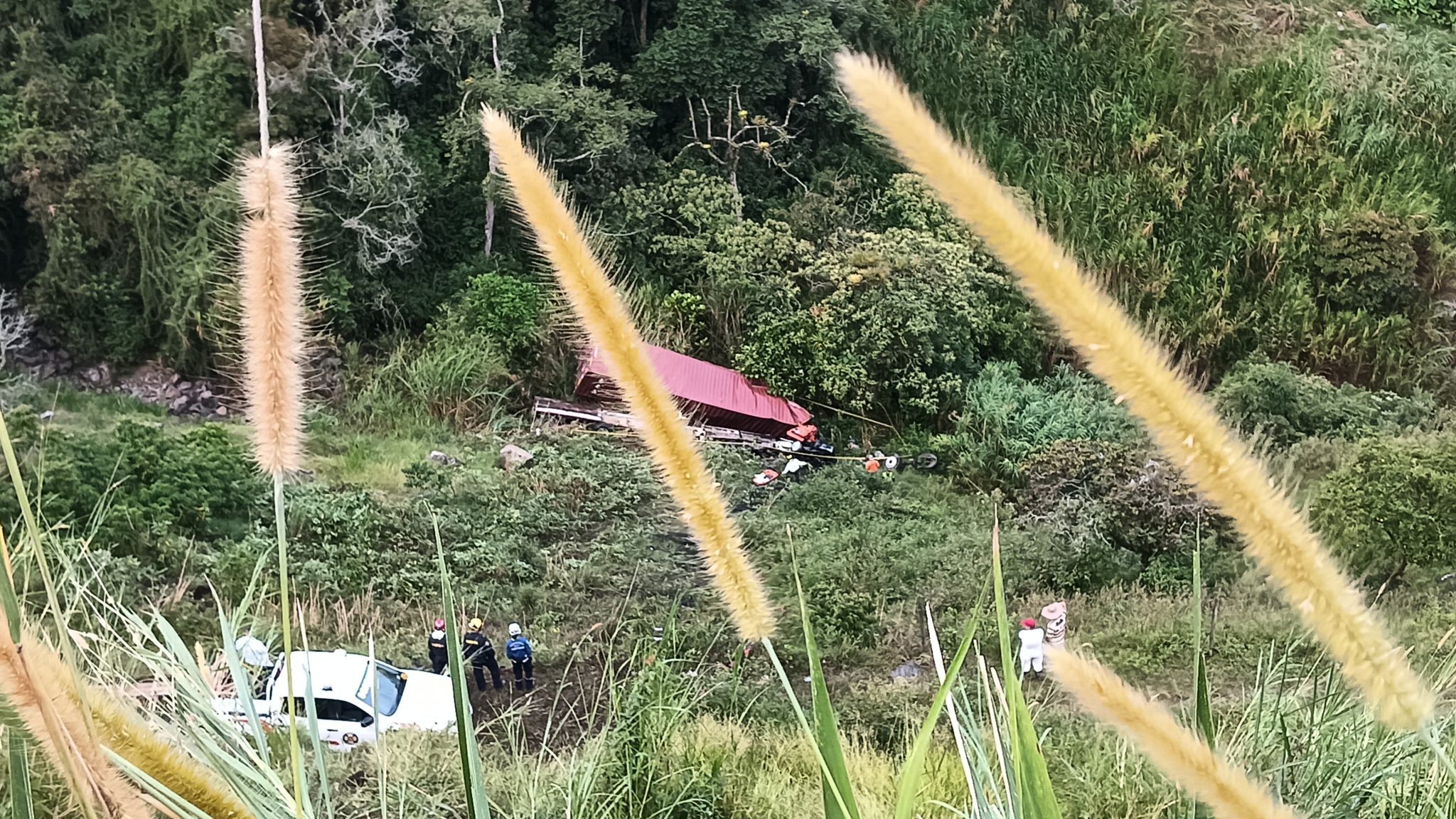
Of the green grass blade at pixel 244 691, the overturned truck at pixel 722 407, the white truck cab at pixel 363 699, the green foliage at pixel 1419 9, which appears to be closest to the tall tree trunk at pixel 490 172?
the overturned truck at pixel 722 407

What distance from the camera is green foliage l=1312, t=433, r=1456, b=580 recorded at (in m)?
1.88

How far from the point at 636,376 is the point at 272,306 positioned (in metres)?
0.10

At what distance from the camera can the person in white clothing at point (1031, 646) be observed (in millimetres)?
1608

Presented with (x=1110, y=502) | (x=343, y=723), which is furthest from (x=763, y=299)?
(x=343, y=723)

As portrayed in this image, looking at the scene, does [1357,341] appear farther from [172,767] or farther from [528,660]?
[172,767]

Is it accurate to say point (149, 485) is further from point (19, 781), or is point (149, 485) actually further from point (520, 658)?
point (19, 781)

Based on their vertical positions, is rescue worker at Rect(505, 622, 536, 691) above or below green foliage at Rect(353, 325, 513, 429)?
below

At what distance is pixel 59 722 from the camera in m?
0.21

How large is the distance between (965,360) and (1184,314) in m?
0.57

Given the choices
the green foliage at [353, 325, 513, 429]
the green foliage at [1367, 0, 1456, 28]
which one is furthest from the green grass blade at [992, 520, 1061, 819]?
the green foliage at [1367, 0, 1456, 28]

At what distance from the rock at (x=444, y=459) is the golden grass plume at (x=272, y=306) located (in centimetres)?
197

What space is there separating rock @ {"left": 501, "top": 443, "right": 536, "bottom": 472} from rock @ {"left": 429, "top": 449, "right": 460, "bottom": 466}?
0.10 m

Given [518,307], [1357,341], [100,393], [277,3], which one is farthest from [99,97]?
[1357,341]

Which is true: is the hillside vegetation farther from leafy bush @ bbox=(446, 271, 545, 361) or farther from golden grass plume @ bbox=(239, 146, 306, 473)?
golden grass plume @ bbox=(239, 146, 306, 473)
